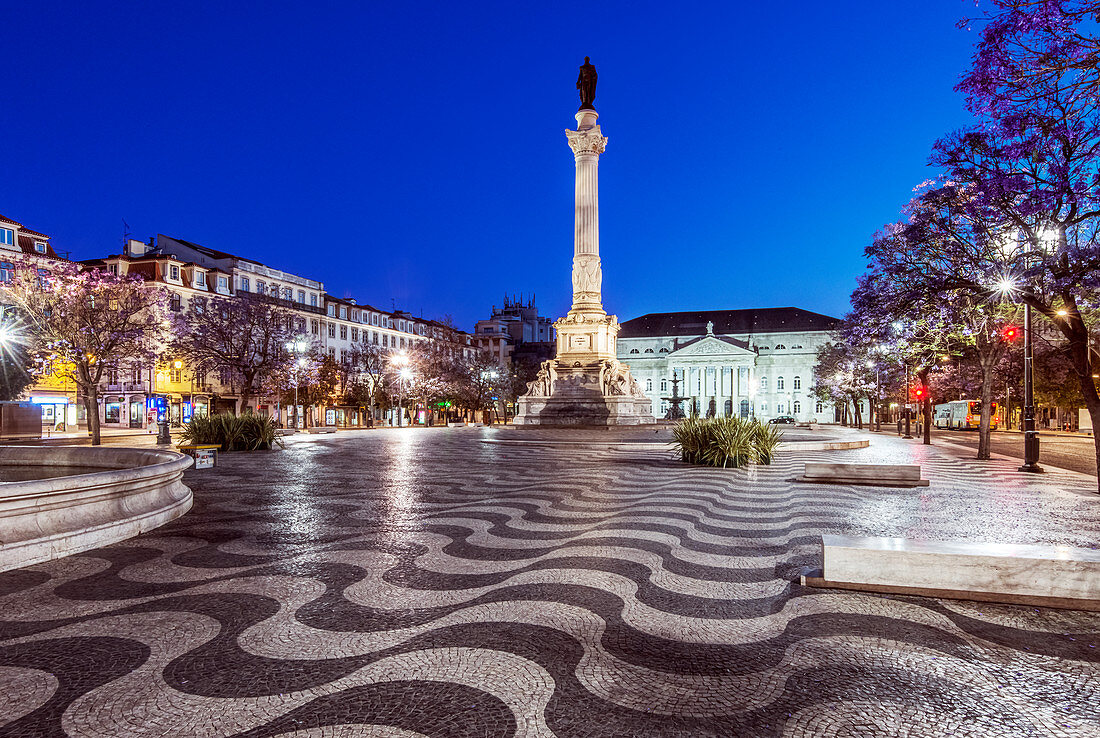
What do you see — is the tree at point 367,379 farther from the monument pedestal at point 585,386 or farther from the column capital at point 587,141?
the column capital at point 587,141

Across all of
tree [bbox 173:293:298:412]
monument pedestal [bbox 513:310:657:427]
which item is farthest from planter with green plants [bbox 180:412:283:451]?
monument pedestal [bbox 513:310:657:427]

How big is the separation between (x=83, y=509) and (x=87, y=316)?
2554 centimetres

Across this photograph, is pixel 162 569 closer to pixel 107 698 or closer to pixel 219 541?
pixel 219 541

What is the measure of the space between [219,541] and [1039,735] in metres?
7.50

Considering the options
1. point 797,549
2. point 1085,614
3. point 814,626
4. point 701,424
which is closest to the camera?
point 814,626

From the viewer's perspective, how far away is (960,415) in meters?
61.0

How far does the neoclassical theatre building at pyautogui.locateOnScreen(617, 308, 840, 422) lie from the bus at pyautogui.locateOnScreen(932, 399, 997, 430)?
95.9ft

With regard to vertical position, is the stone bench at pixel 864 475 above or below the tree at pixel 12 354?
below

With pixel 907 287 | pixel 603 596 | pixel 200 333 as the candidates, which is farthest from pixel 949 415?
pixel 603 596

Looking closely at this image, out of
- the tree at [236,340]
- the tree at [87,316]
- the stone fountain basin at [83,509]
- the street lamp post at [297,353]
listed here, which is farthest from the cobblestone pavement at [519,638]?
the street lamp post at [297,353]

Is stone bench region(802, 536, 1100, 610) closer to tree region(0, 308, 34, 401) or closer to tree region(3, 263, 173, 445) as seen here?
tree region(3, 263, 173, 445)

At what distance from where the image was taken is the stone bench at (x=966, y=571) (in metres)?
4.89

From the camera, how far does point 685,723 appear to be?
10.1ft

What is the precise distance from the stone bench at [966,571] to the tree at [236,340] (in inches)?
1344
